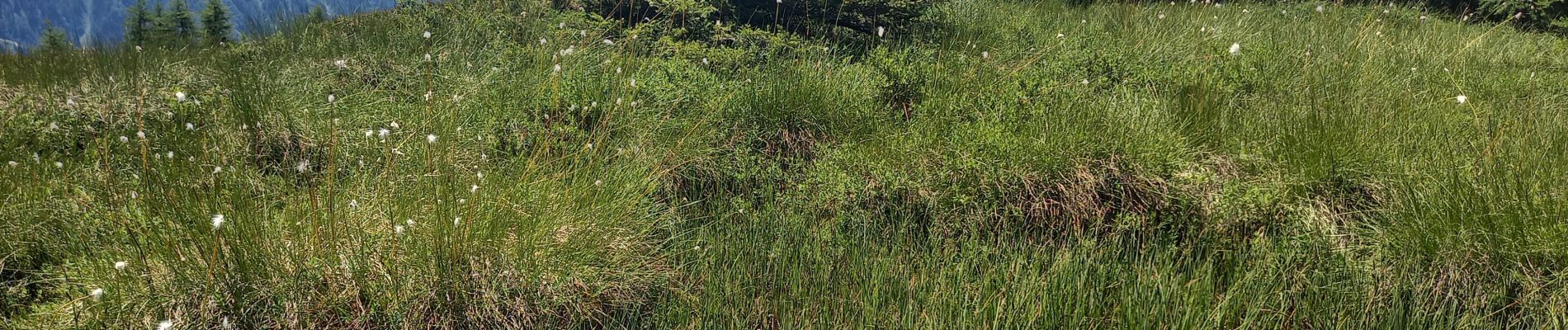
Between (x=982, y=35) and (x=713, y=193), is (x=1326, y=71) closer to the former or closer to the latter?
(x=982, y=35)

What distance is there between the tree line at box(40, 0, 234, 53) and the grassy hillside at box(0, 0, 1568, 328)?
811mm

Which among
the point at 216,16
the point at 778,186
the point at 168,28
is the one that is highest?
the point at 778,186

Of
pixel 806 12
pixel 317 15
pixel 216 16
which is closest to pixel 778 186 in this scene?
pixel 806 12

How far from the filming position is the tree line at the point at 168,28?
5.48m

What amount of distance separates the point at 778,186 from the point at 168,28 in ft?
47.0

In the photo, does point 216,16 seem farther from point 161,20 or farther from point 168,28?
point 161,20

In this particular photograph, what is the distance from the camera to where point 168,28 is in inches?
523

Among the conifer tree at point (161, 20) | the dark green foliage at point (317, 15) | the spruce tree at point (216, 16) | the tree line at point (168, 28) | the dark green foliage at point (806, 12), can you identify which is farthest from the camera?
the spruce tree at point (216, 16)

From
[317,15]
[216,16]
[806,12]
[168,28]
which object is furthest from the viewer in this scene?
[216,16]

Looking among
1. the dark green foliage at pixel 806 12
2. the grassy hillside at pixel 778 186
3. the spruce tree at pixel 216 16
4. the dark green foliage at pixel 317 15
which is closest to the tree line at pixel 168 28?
the spruce tree at pixel 216 16

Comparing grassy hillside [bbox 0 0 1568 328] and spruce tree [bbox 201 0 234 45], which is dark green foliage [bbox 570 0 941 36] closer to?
grassy hillside [bbox 0 0 1568 328]

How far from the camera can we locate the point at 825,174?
337 cm

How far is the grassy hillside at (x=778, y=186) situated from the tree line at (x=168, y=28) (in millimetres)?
811

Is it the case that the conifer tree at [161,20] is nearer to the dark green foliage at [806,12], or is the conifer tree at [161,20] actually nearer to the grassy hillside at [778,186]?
the grassy hillside at [778,186]
